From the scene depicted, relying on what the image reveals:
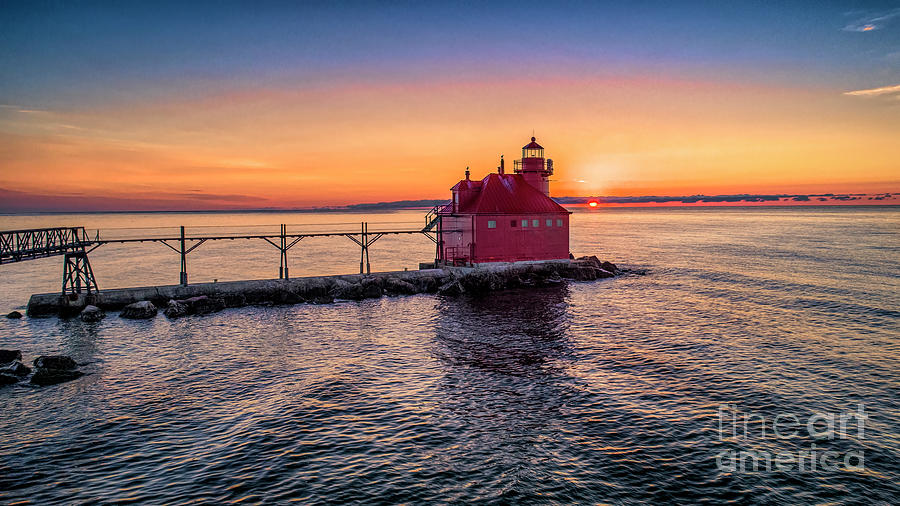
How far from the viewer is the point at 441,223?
136 ft

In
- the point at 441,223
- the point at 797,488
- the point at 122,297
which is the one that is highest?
the point at 441,223

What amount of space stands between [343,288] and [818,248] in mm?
69899

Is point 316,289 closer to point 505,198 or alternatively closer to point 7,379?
point 505,198

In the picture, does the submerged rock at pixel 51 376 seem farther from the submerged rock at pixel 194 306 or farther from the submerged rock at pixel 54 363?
the submerged rock at pixel 194 306

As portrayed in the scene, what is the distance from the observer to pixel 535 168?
149 feet

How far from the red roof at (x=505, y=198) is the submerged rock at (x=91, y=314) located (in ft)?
83.8

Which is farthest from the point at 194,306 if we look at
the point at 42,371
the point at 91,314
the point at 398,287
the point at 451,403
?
the point at 451,403

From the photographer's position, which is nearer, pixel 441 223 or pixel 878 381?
pixel 878 381

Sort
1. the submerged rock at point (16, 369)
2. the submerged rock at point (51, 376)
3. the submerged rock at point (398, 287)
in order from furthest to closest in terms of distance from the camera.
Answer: the submerged rock at point (398, 287)
the submerged rock at point (16, 369)
the submerged rock at point (51, 376)

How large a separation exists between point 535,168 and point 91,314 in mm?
35934

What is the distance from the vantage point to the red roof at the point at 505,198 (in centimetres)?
3909

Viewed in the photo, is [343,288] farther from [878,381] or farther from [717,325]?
[878,381]

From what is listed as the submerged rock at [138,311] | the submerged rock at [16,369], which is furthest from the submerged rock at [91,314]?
the submerged rock at [16,369]

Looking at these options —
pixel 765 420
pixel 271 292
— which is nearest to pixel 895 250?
pixel 765 420
